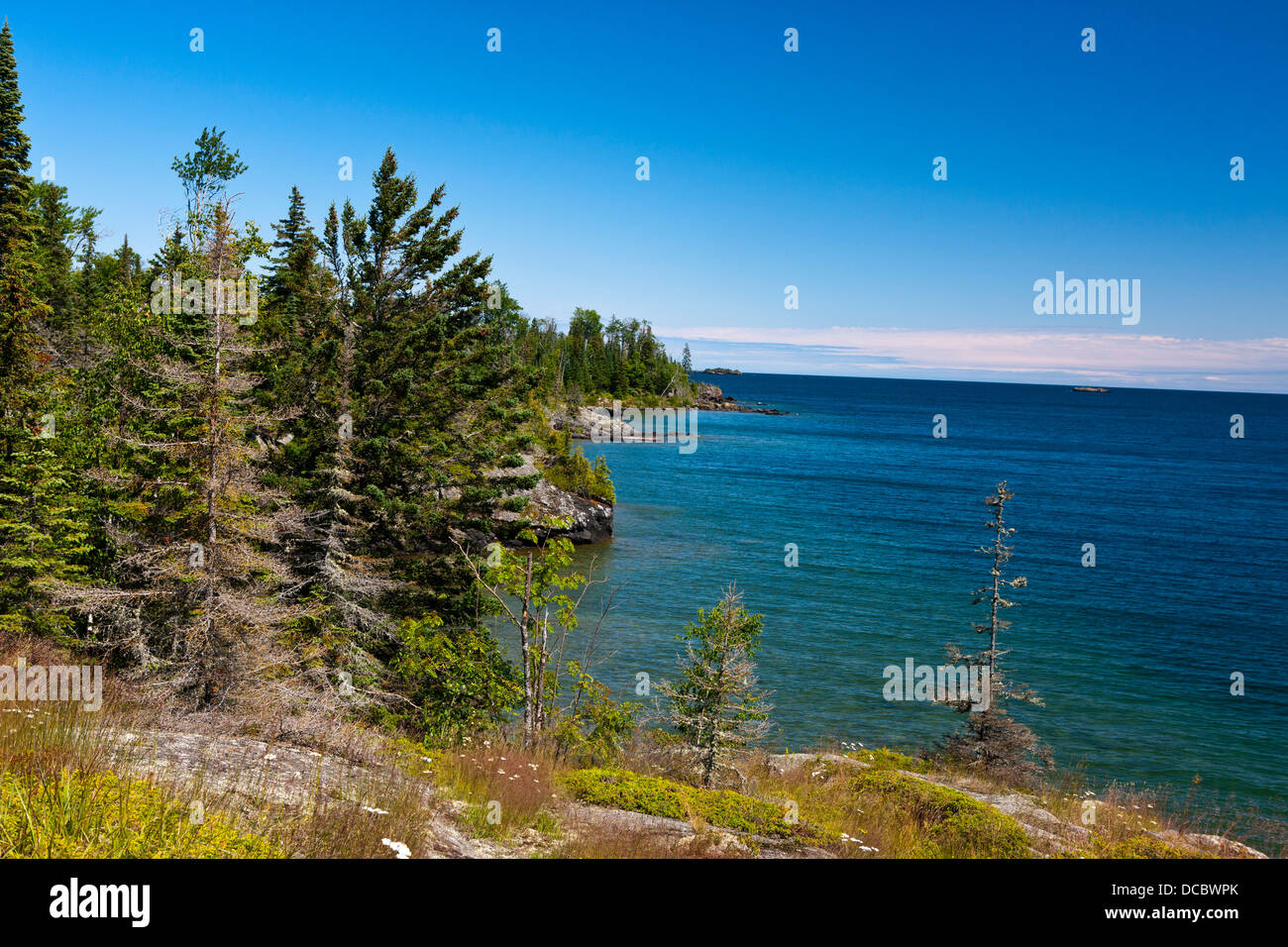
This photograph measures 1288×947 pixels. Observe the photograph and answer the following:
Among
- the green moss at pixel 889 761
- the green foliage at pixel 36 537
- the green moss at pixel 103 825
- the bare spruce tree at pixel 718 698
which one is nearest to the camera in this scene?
the green moss at pixel 103 825

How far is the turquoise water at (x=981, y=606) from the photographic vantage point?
90.4ft

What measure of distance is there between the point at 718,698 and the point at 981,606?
2977cm

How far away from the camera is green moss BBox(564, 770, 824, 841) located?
10.7m

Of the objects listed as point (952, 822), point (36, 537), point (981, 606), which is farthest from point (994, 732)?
point (36, 537)

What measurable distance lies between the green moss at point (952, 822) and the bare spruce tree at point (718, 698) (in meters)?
2.94

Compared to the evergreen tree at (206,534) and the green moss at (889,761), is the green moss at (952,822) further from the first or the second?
the evergreen tree at (206,534)

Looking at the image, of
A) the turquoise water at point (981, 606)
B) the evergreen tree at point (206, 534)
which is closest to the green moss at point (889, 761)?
the turquoise water at point (981, 606)

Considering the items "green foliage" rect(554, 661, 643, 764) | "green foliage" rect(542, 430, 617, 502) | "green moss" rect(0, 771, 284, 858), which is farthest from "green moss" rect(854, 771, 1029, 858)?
"green foliage" rect(542, 430, 617, 502)

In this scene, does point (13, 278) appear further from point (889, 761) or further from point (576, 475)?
point (576, 475)

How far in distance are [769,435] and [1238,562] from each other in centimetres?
9333

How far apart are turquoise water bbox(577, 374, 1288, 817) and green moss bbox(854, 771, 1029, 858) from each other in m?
9.54

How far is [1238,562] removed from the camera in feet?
174

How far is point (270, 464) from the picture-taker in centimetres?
2428
